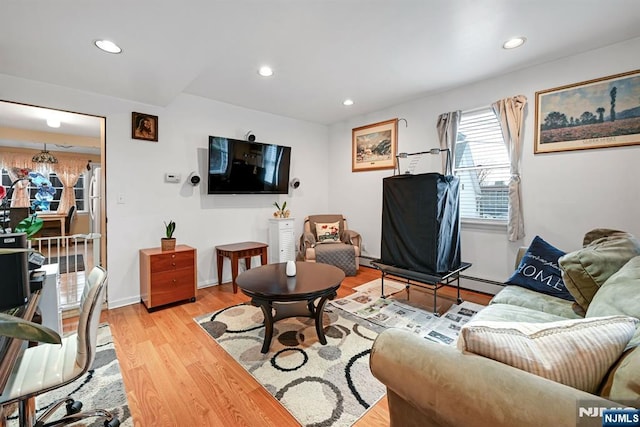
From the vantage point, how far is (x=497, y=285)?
332 centimetres

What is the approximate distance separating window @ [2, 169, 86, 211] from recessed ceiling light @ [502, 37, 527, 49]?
8750 millimetres

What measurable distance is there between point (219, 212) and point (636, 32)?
4.67 metres

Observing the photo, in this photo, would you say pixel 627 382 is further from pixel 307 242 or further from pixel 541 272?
pixel 307 242

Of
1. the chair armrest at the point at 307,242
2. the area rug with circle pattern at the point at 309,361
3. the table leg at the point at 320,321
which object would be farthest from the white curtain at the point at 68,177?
the table leg at the point at 320,321

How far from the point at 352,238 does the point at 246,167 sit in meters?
1.98

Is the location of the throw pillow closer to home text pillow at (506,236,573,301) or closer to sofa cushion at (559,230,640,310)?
home text pillow at (506,236,573,301)

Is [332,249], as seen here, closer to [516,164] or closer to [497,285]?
[497,285]

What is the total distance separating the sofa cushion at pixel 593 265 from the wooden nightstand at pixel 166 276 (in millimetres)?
3344

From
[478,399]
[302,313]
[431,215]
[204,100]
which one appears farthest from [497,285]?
[204,100]

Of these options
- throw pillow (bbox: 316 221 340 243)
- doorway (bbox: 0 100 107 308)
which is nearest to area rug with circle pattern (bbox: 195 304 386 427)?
throw pillow (bbox: 316 221 340 243)

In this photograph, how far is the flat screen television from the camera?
3.68 metres

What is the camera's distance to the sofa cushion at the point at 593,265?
162 centimetres

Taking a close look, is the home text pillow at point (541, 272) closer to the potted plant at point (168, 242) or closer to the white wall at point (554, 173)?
the white wall at point (554, 173)

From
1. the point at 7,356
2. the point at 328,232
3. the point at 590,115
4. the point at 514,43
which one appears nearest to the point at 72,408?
the point at 7,356
